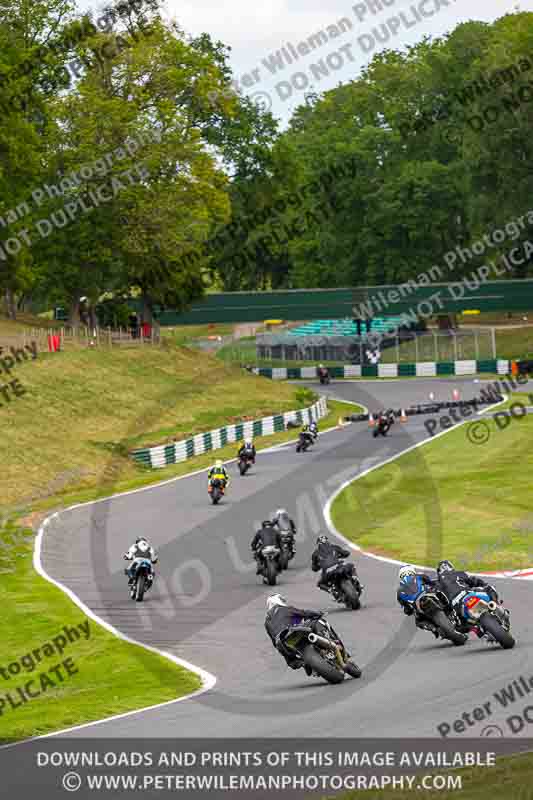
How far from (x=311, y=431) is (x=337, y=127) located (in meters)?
73.7

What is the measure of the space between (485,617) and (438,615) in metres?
0.93

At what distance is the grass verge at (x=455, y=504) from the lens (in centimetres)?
2584

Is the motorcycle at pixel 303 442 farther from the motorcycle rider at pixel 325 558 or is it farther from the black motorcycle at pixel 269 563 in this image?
the motorcycle rider at pixel 325 558

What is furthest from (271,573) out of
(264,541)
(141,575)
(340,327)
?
(340,327)

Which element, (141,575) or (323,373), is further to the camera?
(323,373)

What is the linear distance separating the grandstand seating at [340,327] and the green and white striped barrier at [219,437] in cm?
2686

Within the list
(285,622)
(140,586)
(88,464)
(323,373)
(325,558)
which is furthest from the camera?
(323,373)

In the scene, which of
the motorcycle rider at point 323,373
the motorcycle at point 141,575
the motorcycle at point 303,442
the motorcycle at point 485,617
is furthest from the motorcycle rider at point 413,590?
the motorcycle rider at point 323,373

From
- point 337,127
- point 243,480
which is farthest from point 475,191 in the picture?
point 243,480

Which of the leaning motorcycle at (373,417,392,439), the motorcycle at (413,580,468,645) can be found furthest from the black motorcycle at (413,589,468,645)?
the leaning motorcycle at (373,417,392,439)

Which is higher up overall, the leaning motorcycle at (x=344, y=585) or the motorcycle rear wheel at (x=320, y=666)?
the motorcycle rear wheel at (x=320, y=666)

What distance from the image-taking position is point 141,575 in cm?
2302

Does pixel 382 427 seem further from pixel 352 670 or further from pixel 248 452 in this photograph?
pixel 352 670

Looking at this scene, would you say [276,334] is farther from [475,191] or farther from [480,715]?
[480,715]
